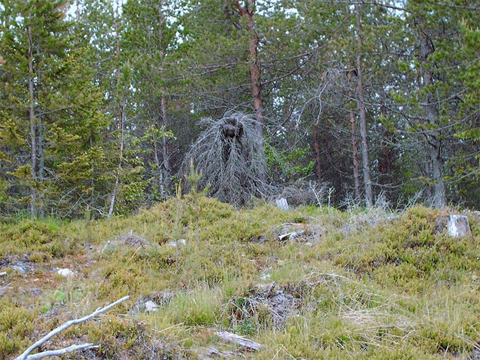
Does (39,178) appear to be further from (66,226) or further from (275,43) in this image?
(275,43)

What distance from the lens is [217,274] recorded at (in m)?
5.41

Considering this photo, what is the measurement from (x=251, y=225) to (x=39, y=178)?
5.32 metres

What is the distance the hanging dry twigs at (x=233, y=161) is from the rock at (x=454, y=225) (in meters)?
4.92

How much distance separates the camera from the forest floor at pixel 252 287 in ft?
11.6

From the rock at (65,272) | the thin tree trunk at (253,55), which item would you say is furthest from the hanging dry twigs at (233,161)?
the rock at (65,272)

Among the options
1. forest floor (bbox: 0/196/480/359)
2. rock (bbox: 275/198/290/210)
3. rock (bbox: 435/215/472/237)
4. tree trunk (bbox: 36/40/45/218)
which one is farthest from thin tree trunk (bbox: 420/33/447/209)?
tree trunk (bbox: 36/40/45/218)

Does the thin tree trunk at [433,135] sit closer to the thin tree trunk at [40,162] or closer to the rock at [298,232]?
the rock at [298,232]

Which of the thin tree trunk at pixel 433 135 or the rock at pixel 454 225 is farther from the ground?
the thin tree trunk at pixel 433 135

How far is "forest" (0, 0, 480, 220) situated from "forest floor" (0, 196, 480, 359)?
102 cm

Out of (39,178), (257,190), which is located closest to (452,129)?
(257,190)

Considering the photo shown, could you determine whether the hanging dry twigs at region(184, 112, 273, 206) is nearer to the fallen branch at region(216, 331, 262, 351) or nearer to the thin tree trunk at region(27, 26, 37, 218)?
the thin tree trunk at region(27, 26, 37, 218)

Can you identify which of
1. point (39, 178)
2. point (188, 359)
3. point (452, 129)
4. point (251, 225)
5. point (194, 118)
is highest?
point (194, 118)

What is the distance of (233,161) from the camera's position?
10.4m

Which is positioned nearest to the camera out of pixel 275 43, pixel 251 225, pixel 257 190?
pixel 251 225
